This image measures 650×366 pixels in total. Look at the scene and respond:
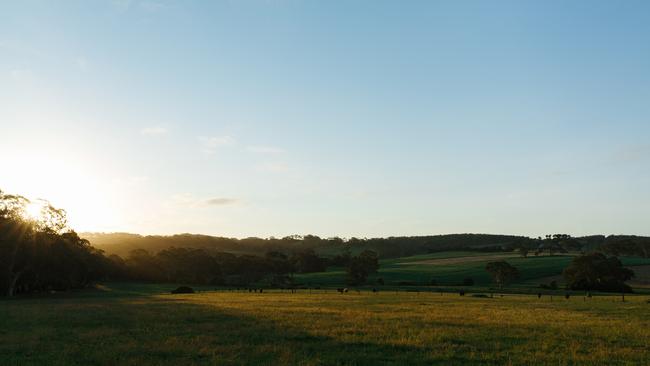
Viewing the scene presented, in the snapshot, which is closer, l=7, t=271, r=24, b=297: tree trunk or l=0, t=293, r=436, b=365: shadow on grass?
l=0, t=293, r=436, b=365: shadow on grass

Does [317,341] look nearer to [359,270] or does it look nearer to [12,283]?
[12,283]

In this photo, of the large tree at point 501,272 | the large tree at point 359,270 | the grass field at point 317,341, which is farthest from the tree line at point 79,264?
the grass field at point 317,341

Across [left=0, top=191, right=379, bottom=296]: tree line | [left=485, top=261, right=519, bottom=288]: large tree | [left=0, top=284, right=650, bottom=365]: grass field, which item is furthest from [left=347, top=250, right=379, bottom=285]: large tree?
[left=0, top=284, right=650, bottom=365]: grass field

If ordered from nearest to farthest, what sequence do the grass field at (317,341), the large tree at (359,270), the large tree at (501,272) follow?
the grass field at (317,341)
the large tree at (501,272)
the large tree at (359,270)

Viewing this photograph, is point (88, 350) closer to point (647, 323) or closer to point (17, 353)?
point (17, 353)

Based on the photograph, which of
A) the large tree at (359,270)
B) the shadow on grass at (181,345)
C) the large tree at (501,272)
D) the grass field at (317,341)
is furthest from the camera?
the large tree at (359,270)

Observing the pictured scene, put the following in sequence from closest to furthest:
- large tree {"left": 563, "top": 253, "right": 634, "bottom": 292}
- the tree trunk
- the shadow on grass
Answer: the shadow on grass
the tree trunk
large tree {"left": 563, "top": 253, "right": 634, "bottom": 292}

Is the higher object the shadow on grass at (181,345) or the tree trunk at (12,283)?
the shadow on grass at (181,345)

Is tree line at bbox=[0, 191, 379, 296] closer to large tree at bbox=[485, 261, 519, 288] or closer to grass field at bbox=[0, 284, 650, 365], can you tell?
large tree at bbox=[485, 261, 519, 288]

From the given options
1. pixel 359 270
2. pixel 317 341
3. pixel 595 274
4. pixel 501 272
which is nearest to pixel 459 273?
pixel 501 272

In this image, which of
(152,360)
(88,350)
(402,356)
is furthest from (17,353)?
(402,356)

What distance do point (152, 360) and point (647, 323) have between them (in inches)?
1280

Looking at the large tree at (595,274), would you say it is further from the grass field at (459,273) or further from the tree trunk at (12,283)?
the tree trunk at (12,283)

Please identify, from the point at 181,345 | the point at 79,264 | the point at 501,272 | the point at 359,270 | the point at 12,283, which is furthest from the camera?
the point at 359,270
